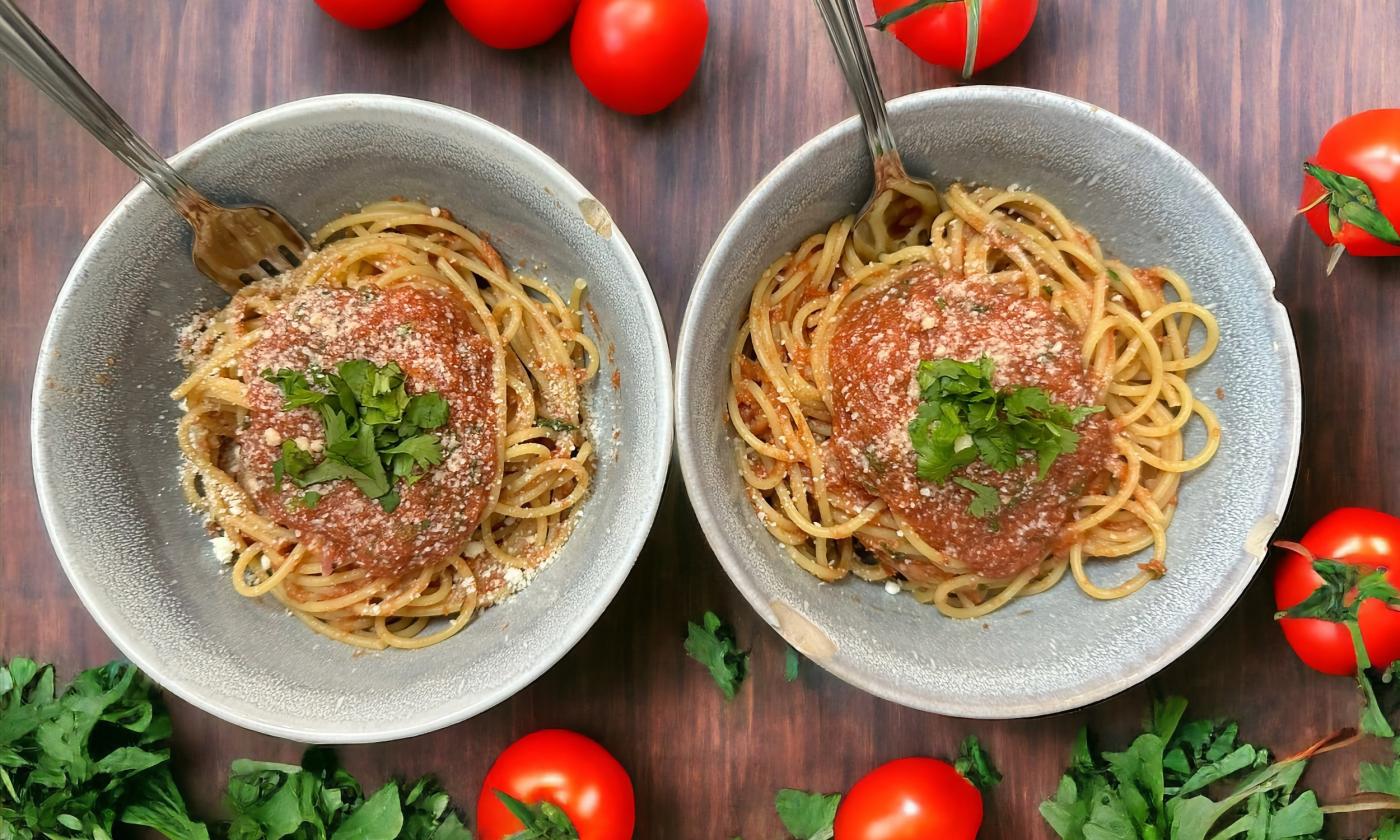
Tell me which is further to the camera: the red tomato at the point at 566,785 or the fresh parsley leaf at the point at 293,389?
the red tomato at the point at 566,785

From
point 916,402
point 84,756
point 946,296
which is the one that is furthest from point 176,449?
point 946,296

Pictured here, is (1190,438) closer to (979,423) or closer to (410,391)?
(979,423)

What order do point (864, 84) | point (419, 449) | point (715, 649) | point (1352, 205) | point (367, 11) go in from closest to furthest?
point (864, 84)
point (419, 449)
point (1352, 205)
point (367, 11)
point (715, 649)

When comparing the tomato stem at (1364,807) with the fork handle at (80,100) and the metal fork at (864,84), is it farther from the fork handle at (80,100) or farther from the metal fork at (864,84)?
the fork handle at (80,100)

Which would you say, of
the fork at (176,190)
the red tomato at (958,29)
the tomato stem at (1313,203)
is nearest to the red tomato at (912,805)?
the tomato stem at (1313,203)

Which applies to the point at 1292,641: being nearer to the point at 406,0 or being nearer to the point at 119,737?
the point at 406,0

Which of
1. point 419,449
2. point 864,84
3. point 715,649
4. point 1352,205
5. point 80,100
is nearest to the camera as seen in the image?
point 80,100

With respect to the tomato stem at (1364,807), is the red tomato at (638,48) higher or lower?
higher
